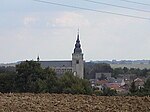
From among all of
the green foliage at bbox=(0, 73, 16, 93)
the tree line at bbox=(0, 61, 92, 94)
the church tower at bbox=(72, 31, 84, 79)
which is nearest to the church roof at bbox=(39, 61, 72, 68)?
the church tower at bbox=(72, 31, 84, 79)

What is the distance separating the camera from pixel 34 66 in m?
51.5

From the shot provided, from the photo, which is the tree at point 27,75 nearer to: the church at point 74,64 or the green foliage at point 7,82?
the green foliage at point 7,82

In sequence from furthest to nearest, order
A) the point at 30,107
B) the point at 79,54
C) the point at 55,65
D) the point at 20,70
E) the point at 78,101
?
the point at 55,65
the point at 79,54
the point at 20,70
the point at 78,101
the point at 30,107

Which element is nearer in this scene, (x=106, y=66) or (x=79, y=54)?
(x=79, y=54)

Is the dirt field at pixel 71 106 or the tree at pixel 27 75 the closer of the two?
the dirt field at pixel 71 106

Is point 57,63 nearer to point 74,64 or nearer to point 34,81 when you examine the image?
point 74,64

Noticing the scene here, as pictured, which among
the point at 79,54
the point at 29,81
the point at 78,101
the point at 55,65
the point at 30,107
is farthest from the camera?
the point at 55,65

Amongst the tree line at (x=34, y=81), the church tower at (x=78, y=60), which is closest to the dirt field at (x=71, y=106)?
the tree line at (x=34, y=81)

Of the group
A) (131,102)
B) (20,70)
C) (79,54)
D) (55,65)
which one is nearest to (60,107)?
(131,102)

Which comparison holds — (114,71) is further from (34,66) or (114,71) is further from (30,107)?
(30,107)

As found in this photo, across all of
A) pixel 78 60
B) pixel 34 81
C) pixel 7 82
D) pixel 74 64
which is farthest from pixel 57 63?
pixel 34 81

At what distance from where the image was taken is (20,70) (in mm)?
50312

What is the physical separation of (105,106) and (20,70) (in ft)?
128

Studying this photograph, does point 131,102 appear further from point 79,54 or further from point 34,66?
point 79,54
